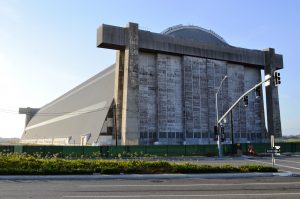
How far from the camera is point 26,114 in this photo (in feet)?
513

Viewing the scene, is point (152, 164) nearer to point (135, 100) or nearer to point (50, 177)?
point (50, 177)

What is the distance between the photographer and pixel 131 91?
190 ft

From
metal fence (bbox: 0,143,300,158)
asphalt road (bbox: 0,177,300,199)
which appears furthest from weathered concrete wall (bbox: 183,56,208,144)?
asphalt road (bbox: 0,177,300,199)

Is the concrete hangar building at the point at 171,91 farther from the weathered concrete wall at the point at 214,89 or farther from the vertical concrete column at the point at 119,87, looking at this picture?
the weathered concrete wall at the point at 214,89

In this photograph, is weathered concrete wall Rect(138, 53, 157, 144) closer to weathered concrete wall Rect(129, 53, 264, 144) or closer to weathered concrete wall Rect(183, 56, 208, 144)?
weathered concrete wall Rect(129, 53, 264, 144)

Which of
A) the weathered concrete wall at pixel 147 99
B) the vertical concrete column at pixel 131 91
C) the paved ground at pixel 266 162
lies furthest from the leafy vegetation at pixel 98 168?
the weathered concrete wall at pixel 147 99

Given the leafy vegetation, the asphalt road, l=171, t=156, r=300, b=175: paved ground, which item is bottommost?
l=171, t=156, r=300, b=175: paved ground

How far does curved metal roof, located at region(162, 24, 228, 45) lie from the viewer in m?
72.6

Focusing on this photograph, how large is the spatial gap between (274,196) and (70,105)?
8900 centimetres

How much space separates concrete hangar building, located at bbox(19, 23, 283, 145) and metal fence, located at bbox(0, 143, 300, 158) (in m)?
9.98

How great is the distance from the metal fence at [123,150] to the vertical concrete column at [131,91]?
398 inches

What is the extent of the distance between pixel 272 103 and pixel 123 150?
139ft

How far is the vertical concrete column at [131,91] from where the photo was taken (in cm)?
5681

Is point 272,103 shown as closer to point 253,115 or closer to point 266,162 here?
point 253,115
